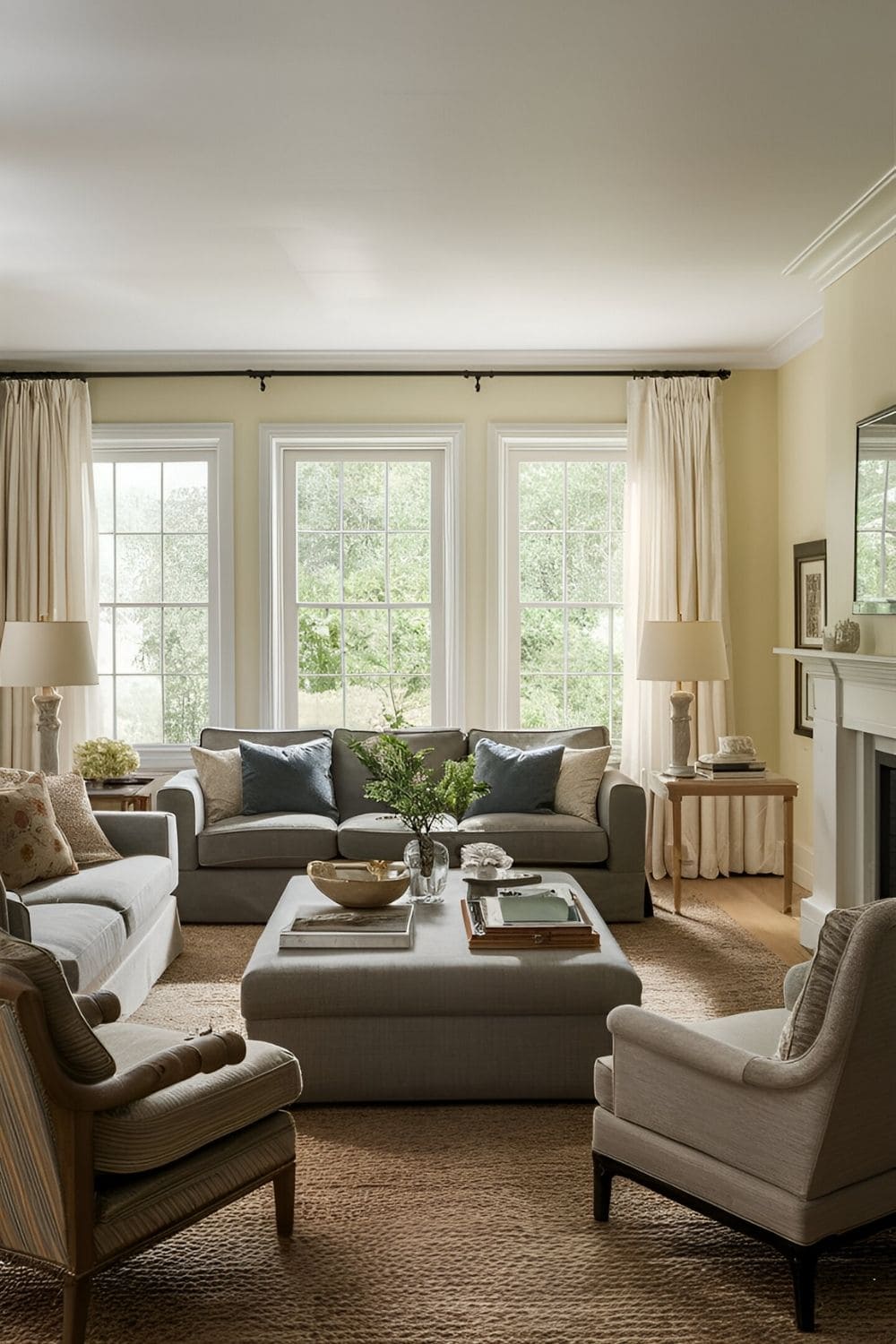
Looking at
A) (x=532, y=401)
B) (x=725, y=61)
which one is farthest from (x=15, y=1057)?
(x=532, y=401)

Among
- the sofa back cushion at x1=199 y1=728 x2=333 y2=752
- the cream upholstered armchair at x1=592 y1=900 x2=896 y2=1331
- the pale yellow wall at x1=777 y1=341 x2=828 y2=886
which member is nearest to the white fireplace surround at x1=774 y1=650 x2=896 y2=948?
the pale yellow wall at x1=777 y1=341 x2=828 y2=886

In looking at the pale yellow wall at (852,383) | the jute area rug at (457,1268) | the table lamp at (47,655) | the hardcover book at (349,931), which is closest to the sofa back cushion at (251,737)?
the table lamp at (47,655)

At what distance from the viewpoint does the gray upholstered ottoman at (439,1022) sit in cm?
332

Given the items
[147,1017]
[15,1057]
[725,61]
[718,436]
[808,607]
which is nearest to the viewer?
[15,1057]

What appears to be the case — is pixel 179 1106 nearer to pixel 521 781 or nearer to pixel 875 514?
pixel 875 514

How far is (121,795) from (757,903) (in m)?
3.21

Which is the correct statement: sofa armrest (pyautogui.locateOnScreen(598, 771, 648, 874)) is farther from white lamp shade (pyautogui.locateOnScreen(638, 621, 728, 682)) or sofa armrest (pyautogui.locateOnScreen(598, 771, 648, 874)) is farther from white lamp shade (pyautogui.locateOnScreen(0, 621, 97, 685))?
white lamp shade (pyautogui.locateOnScreen(0, 621, 97, 685))

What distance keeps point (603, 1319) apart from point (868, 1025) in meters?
0.79

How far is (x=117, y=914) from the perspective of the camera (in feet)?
12.6

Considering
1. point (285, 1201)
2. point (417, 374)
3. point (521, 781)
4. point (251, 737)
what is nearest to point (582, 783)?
point (521, 781)

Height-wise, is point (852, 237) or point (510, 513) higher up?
point (852, 237)

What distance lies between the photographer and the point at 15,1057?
2.08 m

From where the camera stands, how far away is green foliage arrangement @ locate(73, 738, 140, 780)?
18.3 feet

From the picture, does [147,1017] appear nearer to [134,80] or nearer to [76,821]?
[76,821]
